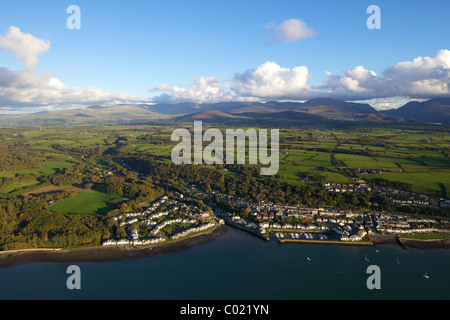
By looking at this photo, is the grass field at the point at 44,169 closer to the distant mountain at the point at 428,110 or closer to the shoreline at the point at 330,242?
the shoreline at the point at 330,242

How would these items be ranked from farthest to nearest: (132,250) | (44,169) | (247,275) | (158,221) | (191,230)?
(44,169) < (158,221) < (191,230) < (132,250) < (247,275)

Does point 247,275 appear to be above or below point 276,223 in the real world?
below

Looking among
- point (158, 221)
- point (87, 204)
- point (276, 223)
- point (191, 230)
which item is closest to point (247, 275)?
point (191, 230)

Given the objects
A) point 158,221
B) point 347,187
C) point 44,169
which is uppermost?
point 44,169

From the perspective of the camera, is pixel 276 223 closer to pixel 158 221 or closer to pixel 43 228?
pixel 158 221

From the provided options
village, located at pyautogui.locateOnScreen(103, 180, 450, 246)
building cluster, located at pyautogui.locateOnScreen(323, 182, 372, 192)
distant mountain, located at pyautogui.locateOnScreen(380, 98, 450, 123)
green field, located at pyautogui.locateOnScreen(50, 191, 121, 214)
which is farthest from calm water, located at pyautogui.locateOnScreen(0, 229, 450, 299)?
distant mountain, located at pyautogui.locateOnScreen(380, 98, 450, 123)

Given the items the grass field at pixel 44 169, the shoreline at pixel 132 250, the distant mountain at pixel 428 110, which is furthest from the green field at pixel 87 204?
the distant mountain at pixel 428 110

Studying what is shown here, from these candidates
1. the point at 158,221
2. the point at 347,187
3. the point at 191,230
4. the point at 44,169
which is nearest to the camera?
the point at 191,230
